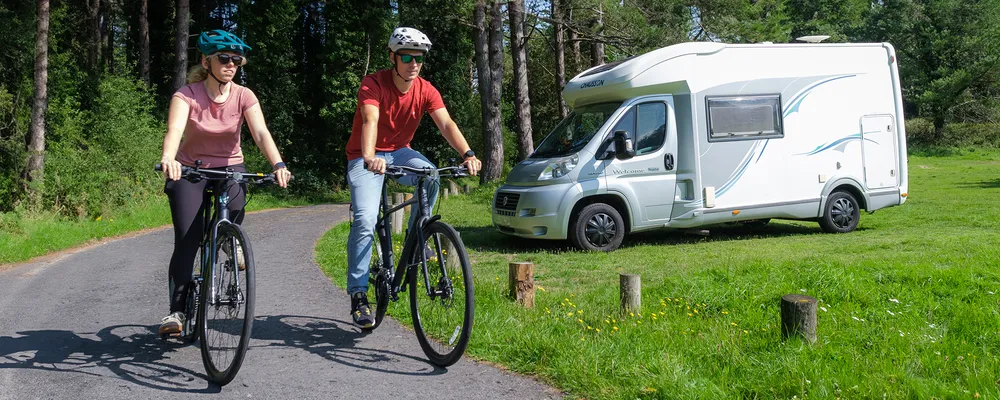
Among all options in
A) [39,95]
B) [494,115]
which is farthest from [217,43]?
[494,115]

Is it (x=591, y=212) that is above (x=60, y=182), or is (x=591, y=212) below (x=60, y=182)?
below

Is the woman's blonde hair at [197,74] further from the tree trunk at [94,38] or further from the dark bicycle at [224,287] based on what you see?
the tree trunk at [94,38]

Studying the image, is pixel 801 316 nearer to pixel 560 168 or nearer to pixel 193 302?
pixel 193 302

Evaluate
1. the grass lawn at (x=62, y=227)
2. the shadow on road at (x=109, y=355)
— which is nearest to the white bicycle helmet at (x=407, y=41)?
the shadow on road at (x=109, y=355)

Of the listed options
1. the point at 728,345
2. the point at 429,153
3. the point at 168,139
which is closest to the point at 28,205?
the point at 168,139

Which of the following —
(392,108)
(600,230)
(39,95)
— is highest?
(39,95)

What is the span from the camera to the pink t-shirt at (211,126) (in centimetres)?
488

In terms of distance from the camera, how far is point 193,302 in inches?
195

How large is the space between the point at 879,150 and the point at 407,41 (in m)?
9.91

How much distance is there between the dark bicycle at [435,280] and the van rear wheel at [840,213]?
8.89m

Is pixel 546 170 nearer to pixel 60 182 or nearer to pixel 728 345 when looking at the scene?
pixel 728 345

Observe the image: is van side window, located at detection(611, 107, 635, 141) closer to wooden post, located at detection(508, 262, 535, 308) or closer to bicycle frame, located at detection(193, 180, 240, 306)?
wooden post, located at detection(508, 262, 535, 308)

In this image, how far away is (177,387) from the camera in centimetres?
431

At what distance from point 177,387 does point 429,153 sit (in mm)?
28832
